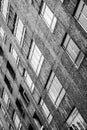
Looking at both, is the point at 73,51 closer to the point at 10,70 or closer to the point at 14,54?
the point at 14,54

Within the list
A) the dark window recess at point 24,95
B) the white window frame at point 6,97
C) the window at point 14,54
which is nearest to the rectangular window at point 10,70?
the dark window recess at point 24,95

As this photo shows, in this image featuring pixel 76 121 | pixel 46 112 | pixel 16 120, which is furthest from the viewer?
pixel 16 120

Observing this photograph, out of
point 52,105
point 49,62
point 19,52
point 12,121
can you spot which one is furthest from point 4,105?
point 49,62

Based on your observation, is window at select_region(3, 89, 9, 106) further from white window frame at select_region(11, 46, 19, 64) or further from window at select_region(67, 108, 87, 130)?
window at select_region(67, 108, 87, 130)

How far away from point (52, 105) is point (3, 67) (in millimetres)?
8696

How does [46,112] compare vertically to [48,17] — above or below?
below

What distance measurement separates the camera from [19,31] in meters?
19.8

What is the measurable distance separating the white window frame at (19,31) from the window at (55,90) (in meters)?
4.40

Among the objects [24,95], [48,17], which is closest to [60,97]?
[48,17]

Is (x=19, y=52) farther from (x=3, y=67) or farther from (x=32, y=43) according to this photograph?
(x=3, y=67)

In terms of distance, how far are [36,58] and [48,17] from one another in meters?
3.63

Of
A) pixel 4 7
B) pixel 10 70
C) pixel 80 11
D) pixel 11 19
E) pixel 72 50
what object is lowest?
pixel 72 50

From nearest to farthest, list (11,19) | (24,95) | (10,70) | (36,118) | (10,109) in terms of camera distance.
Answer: (11,19) < (36,118) < (24,95) < (10,70) < (10,109)

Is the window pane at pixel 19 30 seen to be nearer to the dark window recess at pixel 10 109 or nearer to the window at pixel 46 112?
the window at pixel 46 112
